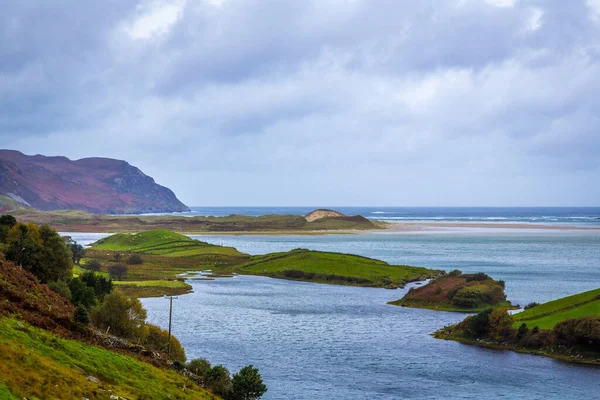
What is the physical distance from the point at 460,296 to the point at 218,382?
6963 cm

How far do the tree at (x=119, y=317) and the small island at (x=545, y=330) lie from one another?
4318cm

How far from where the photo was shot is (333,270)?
15850 centimetres

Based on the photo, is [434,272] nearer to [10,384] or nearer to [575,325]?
[575,325]

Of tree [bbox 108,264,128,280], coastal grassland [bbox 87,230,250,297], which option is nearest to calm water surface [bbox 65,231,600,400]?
coastal grassland [bbox 87,230,250,297]

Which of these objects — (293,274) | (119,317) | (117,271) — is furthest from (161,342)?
(293,274)

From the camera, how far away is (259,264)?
177375 mm

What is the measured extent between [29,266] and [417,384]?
165 ft

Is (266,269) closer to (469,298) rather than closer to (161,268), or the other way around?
(161,268)

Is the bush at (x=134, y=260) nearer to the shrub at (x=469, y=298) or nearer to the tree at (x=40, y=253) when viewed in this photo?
the tree at (x=40, y=253)

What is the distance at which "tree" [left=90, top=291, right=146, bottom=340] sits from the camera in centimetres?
6359

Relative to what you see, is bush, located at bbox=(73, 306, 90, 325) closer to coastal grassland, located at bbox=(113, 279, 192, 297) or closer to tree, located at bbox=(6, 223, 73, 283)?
tree, located at bbox=(6, 223, 73, 283)

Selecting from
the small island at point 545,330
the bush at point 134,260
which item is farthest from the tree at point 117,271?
the small island at point 545,330

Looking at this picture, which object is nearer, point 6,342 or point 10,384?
point 10,384

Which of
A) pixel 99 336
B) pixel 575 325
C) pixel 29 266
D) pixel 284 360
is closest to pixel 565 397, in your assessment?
pixel 575 325
